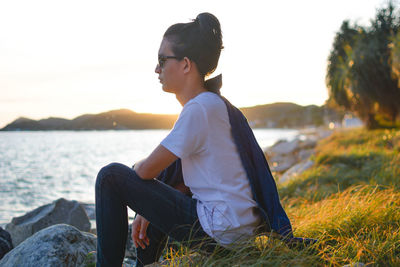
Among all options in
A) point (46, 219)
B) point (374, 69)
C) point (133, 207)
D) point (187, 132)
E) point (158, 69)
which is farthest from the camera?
point (374, 69)

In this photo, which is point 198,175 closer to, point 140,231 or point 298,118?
point 140,231

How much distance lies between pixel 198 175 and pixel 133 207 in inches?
16.8

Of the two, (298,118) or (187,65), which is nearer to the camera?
(187,65)

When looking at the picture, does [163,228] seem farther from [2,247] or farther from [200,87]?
[2,247]

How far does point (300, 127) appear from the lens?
4141 inches

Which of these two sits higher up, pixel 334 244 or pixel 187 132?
pixel 187 132

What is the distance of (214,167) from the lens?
1831 mm

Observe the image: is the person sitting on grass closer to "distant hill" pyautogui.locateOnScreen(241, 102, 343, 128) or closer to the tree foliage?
the tree foliage

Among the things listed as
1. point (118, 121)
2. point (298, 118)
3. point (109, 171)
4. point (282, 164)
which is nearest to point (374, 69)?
point (282, 164)

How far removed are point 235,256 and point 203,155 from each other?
58cm

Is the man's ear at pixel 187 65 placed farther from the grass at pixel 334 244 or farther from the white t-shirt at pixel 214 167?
the grass at pixel 334 244

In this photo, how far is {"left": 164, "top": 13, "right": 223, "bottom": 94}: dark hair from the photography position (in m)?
1.94

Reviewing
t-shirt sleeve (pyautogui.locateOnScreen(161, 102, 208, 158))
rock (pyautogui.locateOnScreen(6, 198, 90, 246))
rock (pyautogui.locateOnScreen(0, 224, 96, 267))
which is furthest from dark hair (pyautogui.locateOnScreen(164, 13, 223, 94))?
rock (pyautogui.locateOnScreen(6, 198, 90, 246))

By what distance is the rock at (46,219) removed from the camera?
460 cm
